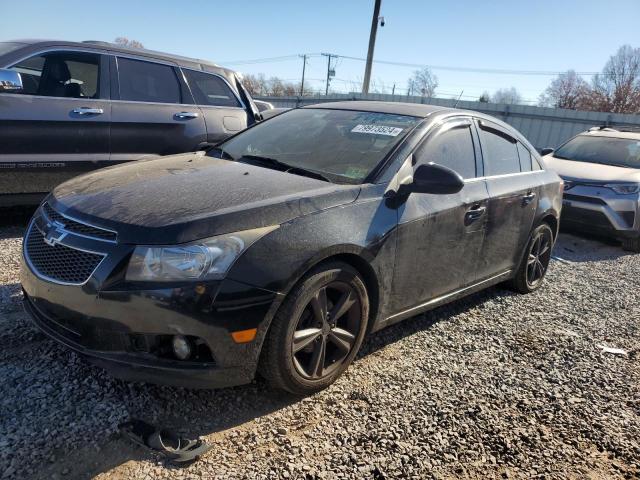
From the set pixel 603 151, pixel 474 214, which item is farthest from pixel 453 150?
pixel 603 151

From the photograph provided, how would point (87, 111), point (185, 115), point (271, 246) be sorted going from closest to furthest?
1. point (271, 246)
2. point (87, 111)
3. point (185, 115)

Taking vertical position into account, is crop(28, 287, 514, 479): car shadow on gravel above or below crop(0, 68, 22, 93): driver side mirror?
below

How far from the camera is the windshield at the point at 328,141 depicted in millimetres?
3193

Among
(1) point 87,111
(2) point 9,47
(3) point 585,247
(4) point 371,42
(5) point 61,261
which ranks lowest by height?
(3) point 585,247

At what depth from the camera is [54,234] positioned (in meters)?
2.54

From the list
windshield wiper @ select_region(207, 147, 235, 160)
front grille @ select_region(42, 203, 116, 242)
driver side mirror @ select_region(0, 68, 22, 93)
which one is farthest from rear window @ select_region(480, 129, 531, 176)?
driver side mirror @ select_region(0, 68, 22, 93)

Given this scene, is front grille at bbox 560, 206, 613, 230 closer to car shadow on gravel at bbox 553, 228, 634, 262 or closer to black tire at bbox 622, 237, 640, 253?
car shadow on gravel at bbox 553, 228, 634, 262

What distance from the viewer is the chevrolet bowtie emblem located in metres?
2.50

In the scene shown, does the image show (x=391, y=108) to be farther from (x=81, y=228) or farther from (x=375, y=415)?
(x=81, y=228)

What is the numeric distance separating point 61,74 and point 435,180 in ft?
13.0

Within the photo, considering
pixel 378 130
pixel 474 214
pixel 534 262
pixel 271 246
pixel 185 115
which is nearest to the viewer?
pixel 271 246

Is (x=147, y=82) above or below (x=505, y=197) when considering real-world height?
above

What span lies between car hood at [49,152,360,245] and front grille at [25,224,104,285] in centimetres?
17

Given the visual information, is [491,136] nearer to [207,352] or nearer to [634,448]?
[634,448]
